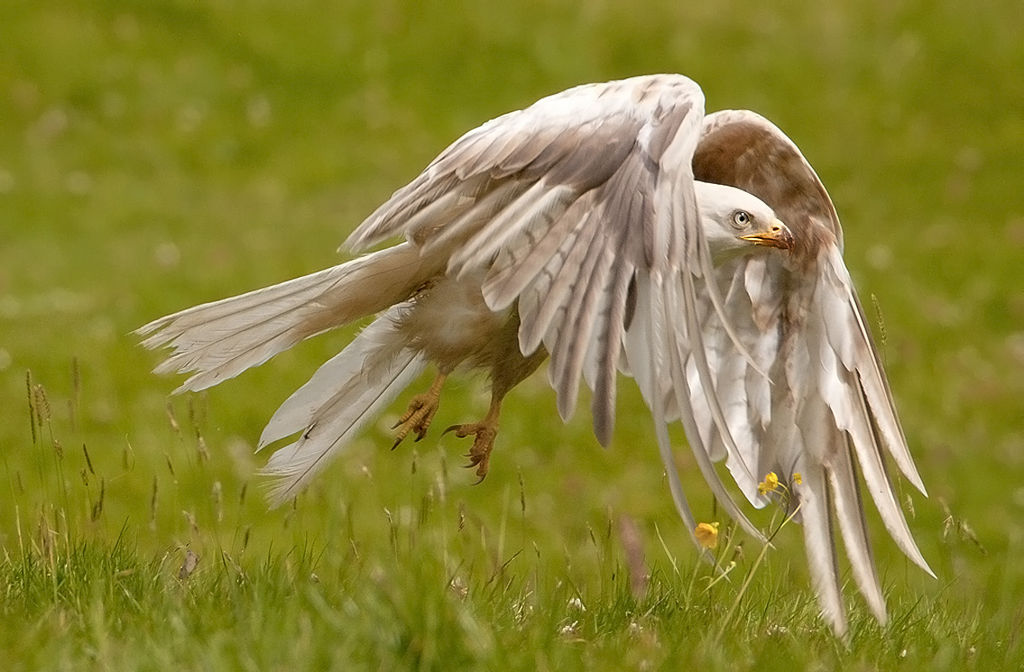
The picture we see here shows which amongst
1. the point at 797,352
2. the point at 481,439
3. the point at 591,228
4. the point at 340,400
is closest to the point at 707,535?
the point at 591,228

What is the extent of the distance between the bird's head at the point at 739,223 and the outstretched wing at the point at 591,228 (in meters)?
0.48

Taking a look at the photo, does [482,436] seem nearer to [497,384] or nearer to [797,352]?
[497,384]

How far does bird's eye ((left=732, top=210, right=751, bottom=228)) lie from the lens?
455cm

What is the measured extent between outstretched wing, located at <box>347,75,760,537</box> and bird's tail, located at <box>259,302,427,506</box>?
56cm

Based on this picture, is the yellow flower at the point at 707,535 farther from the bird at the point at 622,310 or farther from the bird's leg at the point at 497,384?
the bird's leg at the point at 497,384

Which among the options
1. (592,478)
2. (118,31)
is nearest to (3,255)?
(118,31)

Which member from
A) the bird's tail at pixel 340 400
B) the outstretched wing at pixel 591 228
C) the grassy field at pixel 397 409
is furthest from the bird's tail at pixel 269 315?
the grassy field at pixel 397 409

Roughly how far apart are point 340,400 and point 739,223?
1.46 meters

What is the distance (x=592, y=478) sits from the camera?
28.4 feet

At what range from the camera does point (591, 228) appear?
13.1 feet

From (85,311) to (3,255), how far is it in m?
2.22

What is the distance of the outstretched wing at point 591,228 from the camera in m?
3.74

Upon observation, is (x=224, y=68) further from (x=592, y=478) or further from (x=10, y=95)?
(x=592, y=478)

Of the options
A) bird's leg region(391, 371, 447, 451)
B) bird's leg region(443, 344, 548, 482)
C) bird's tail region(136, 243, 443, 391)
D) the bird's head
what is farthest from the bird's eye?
bird's leg region(391, 371, 447, 451)
